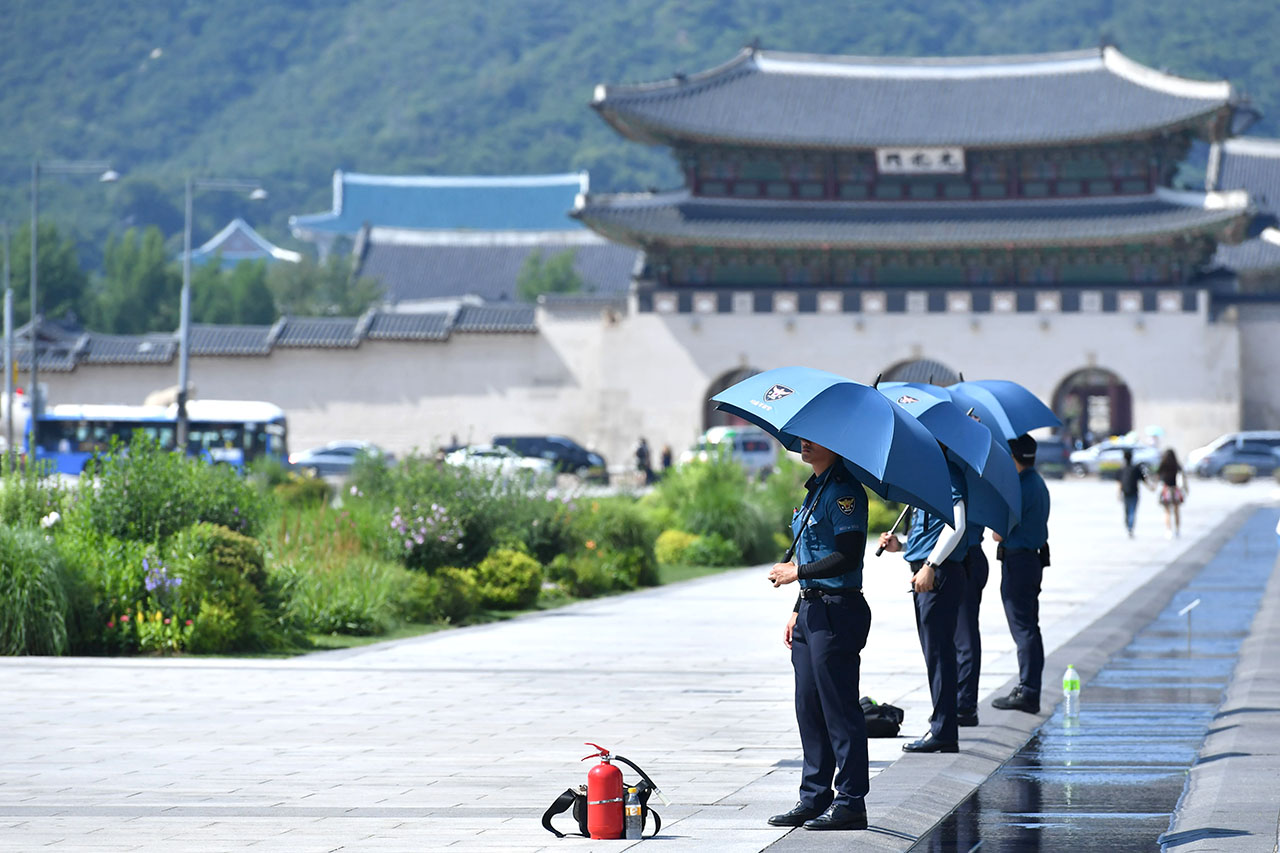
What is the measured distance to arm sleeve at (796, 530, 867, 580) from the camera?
7355mm

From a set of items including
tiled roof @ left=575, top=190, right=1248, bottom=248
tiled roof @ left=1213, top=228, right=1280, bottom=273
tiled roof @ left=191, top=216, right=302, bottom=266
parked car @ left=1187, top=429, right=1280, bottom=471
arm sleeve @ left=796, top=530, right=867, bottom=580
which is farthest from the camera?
tiled roof @ left=191, top=216, right=302, bottom=266

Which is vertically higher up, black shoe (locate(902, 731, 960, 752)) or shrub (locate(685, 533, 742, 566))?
black shoe (locate(902, 731, 960, 752))

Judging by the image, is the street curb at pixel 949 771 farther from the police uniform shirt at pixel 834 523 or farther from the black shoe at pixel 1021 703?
the police uniform shirt at pixel 834 523

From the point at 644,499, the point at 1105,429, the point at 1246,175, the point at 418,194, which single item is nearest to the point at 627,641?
the point at 644,499

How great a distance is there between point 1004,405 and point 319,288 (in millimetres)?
66805

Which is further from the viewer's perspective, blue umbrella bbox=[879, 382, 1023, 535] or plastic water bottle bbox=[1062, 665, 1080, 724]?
plastic water bottle bbox=[1062, 665, 1080, 724]

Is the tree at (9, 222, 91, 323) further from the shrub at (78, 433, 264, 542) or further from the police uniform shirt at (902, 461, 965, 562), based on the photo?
the police uniform shirt at (902, 461, 965, 562)

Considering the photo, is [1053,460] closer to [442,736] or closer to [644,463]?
[644,463]

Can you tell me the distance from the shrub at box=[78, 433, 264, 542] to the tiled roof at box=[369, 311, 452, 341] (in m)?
38.1

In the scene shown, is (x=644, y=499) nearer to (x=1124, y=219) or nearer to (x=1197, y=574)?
(x=1197, y=574)

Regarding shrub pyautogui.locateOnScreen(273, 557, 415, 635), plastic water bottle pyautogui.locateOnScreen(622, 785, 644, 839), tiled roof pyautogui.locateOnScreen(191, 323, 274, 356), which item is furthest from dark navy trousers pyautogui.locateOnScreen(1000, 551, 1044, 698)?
tiled roof pyautogui.locateOnScreen(191, 323, 274, 356)

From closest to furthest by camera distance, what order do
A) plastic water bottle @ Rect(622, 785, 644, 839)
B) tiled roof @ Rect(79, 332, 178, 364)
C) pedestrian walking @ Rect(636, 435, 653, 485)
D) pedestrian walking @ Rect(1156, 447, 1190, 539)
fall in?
plastic water bottle @ Rect(622, 785, 644, 839), pedestrian walking @ Rect(1156, 447, 1190, 539), pedestrian walking @ Rect(636, 435, 653, 485), tiled roof @ Rect(79, 332, 178, 364)

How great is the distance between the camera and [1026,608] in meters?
10.9

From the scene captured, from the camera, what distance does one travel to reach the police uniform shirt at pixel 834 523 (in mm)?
7391
